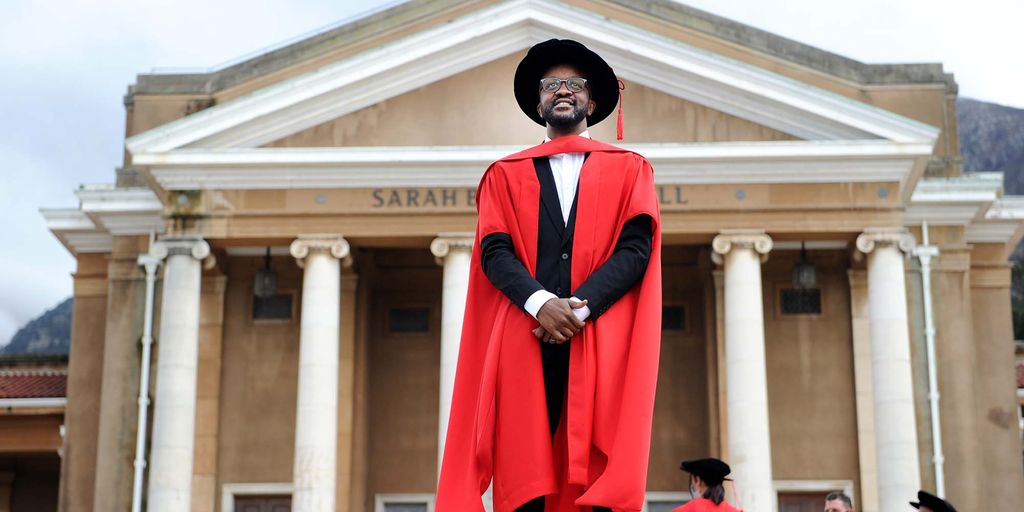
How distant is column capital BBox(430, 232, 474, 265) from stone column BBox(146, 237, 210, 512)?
12.2 feet

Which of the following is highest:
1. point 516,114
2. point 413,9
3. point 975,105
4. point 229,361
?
point 975,105

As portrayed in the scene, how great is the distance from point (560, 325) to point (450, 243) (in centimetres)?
1915

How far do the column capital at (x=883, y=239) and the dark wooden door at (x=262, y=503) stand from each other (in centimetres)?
1060

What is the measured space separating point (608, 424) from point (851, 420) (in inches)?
853

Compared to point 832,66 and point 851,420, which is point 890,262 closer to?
point 851,420

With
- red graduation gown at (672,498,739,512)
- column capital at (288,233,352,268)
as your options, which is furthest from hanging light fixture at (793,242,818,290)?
red graduation gown at (672,498,739,512)

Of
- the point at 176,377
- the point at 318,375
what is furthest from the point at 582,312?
the point at 176,377

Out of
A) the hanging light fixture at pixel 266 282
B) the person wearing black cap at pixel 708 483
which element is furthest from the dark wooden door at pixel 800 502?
the person wearing black cap at pixel 708 483

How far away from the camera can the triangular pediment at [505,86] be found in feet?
78.9

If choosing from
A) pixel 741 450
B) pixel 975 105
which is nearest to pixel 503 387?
pixel 741 450

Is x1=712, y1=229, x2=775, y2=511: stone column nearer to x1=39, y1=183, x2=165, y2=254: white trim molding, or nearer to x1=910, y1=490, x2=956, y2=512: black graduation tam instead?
x1=39, y1=183, x2=165, y2=254: white trim molding

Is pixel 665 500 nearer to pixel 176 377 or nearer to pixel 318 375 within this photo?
pixel 318 375

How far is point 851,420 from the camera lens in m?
25.8

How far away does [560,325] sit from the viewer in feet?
16.1
